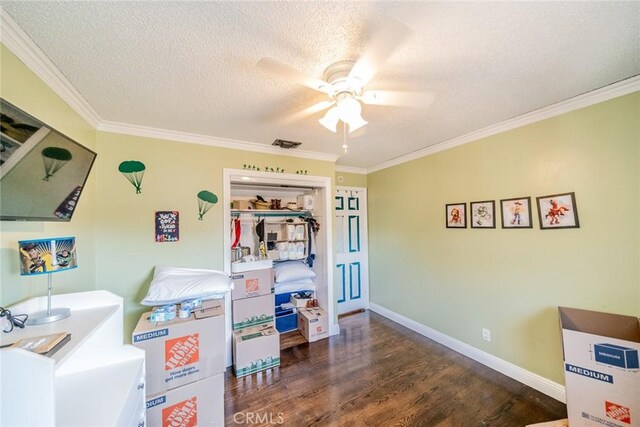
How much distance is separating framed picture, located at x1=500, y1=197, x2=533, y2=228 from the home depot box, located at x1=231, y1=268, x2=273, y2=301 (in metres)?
2.51

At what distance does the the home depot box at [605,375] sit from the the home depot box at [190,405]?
2.40 m

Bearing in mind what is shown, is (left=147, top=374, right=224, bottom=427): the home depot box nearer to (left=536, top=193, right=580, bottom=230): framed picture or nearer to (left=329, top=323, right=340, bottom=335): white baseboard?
(left=329, top=323, right=340, bottom=335): white baseboard

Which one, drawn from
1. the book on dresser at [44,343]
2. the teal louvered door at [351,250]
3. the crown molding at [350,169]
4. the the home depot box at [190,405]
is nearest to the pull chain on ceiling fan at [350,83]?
the book on dresser at [44,343]

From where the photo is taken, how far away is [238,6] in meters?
1.01

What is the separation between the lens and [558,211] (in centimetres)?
192

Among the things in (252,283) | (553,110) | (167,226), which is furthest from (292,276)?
(553,110)

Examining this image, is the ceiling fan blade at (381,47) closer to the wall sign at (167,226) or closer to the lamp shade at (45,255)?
the lamp shade at (45,255)

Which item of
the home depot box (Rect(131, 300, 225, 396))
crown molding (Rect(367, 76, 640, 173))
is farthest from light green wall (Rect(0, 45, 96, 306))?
crown molding (Rect(367, 76, 640, 173))

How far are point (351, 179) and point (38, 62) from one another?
340cm

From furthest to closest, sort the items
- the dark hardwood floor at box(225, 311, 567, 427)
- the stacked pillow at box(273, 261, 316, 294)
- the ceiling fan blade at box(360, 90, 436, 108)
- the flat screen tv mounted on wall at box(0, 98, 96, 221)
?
the stacked pillow at box(273, 261, 316, 294) < the dark hardwood floor at box(225, 311, 567, 427) < the ceiling fan blade at box(360, 90, 436, 108) < the flat screen tv mounted on wall at box(0, 98, 96, 221)

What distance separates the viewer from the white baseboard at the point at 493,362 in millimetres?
1933

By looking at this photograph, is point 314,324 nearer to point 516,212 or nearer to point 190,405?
point 190,405

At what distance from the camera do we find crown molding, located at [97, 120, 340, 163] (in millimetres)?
2143

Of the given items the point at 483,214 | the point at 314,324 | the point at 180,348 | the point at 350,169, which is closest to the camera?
the point at 180,348
